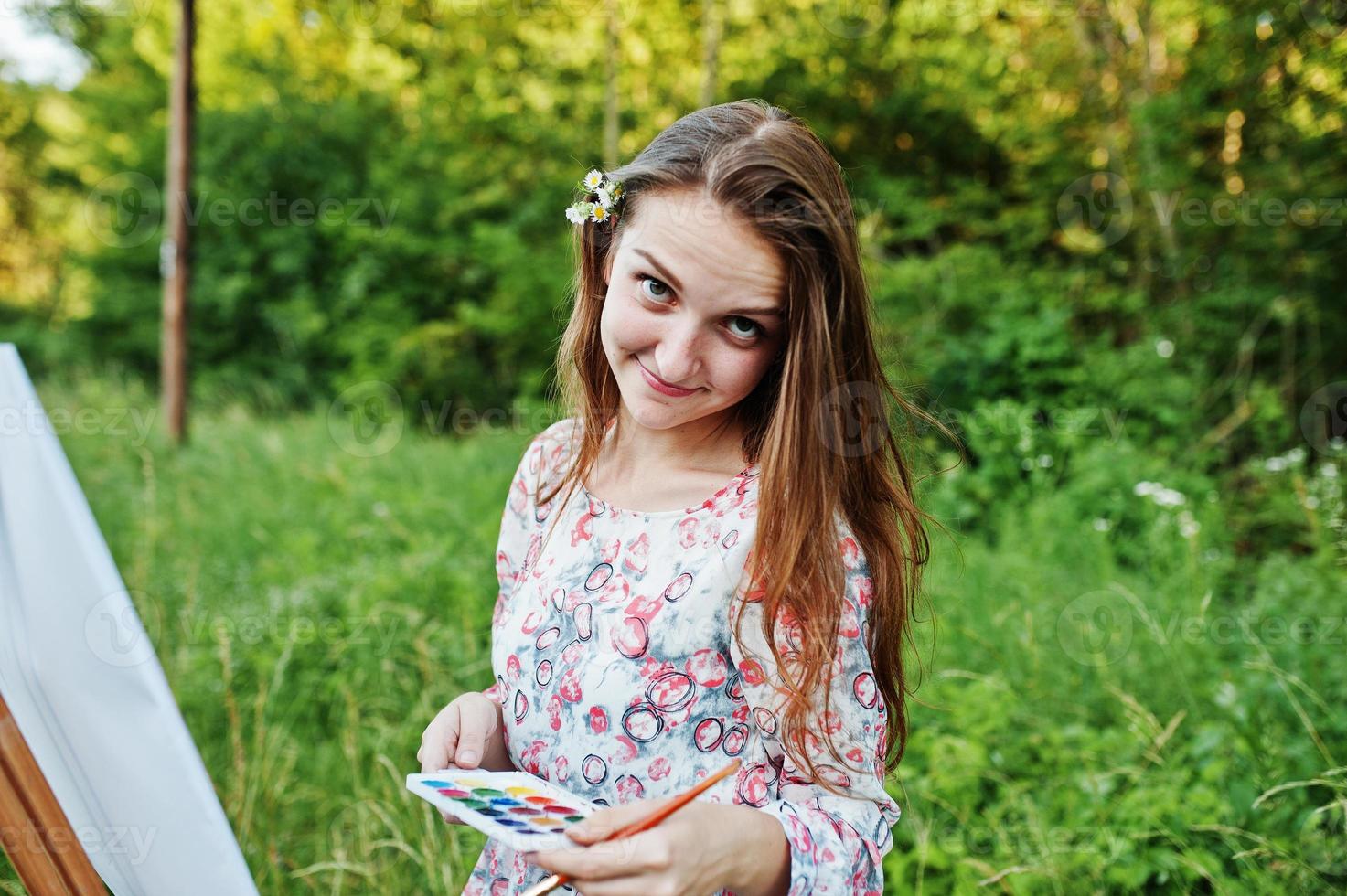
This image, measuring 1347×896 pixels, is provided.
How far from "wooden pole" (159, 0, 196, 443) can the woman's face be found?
6.60 m

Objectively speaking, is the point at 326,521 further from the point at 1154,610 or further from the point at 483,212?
the point at 483,212

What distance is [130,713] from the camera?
1.21m

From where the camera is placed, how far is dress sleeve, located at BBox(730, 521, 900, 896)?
1.06 meters

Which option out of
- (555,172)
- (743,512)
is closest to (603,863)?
(743,512)

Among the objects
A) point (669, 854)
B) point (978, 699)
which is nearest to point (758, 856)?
point (669, 854)

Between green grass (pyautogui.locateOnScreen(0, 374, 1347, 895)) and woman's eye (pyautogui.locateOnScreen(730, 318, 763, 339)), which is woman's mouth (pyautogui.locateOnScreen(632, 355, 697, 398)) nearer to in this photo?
woman's eye (pyautogui.locateOnScreen(730, 318, 763, 339))

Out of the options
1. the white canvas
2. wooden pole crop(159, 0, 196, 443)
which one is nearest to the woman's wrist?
the white canvas

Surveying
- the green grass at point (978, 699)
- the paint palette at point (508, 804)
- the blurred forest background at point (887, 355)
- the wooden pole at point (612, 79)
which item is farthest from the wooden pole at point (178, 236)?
the paint palette at point (508, 804)

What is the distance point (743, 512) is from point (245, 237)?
11616mm

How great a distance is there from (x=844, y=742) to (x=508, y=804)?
371 mm

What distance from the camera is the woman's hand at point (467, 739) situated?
49.5 inches

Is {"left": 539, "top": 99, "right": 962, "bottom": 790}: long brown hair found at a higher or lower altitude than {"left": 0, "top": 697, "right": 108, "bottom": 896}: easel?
higher

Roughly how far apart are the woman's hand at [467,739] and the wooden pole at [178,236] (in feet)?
20.9

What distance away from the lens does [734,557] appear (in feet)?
3.76
